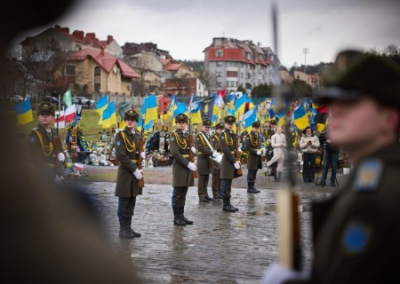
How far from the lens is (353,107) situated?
1781 mm

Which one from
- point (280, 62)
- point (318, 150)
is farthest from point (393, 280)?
point (318, 150)

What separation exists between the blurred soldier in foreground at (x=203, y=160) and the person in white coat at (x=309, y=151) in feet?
13.4

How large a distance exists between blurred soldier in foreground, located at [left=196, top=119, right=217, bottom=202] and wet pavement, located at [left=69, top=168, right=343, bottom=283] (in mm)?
315

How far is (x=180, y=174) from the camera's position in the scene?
33.7ft

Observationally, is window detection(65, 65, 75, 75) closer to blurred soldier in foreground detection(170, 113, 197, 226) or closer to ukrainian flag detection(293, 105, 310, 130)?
ukrainian flag detection(293, 105, 310, 130)

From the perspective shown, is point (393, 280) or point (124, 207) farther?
point (124, 207)

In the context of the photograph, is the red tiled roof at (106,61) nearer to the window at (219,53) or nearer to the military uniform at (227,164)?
the military uniform at (227,164)

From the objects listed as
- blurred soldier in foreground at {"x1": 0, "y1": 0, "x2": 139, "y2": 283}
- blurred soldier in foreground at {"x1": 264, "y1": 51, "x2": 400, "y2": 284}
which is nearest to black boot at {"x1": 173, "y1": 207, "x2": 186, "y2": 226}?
blurred soldier in foreground at {"x1": 0, "y1": 0, "x2": 139, "y2": 283}

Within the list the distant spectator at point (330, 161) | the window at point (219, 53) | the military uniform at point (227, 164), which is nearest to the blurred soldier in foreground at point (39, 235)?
the military uniform at point (227, 164)

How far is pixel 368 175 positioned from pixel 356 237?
178 millimetres

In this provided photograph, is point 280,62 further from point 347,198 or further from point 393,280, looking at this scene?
point 393,280

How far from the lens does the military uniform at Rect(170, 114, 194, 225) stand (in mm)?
10148

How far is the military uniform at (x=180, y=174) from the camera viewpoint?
1015 cm

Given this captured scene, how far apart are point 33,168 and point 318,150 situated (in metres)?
15.8
